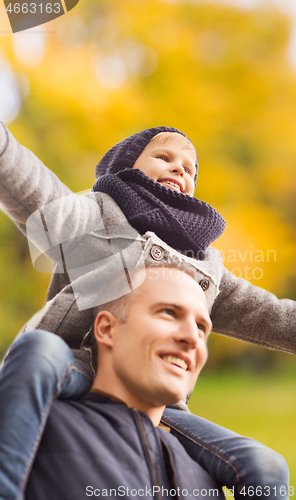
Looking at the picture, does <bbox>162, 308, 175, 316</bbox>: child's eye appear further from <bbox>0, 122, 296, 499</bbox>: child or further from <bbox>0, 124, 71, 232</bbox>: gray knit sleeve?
<bbox>0, 124, 71, 232</bbox>: gray knit sleeve

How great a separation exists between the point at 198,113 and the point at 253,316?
3.72 metres

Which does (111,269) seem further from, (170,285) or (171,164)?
(171,164)

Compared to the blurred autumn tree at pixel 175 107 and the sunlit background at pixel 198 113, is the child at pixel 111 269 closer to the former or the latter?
the sunlit background at pixel 198 113

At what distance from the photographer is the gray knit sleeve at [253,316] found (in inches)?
46.3

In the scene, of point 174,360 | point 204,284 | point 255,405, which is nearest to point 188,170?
point 204,284

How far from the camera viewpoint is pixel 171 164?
1.21m

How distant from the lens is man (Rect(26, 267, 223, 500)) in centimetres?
76

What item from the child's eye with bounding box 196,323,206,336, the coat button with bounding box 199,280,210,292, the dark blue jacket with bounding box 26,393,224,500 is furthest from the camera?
the coat button with bounding box 199,280,210,292

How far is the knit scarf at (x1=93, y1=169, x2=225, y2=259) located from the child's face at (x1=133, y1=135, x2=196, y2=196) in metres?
0.07

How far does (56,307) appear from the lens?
1.01 m

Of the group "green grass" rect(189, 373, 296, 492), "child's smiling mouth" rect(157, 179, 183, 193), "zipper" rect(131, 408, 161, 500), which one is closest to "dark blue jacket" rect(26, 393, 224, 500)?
"zipper" rect(131, 408, 161, 500)

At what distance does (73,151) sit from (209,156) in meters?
1.29

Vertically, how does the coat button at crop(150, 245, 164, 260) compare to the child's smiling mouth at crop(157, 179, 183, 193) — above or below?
below


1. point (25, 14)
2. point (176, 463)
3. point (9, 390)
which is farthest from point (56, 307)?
point (25, 14)
